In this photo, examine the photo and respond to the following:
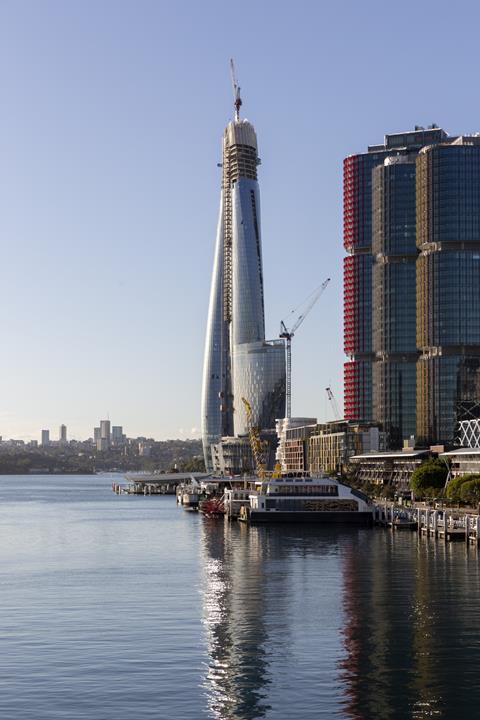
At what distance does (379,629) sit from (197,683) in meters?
21.2

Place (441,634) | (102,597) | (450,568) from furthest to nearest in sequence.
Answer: (450,568), (102,597), (441,634)

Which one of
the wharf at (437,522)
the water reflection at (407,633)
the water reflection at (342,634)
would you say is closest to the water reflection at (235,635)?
the water reflection at (342,634)

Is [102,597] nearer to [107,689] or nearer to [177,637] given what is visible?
[177,637]

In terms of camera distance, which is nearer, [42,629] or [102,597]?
[42,629]

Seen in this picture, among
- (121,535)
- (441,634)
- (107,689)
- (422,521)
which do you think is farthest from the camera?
(121,535)

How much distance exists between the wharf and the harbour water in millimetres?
11912

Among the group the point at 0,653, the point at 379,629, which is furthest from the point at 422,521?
the point at 0,653

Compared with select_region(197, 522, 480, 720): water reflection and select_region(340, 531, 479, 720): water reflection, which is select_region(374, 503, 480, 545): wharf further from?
select_region(340, 531, 479, 720): water reflection

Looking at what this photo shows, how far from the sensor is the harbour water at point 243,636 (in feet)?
207

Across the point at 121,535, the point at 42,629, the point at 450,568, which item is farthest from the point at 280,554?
the point at 42,629

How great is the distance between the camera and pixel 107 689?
217ft

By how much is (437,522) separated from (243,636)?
8710 centimetres

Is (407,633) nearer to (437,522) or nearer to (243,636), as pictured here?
(243,636)

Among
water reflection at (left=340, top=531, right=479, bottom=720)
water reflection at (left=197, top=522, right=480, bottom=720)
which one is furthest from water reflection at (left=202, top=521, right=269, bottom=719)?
water reflection at (left=340, top=531, right=479, bottom=720)
